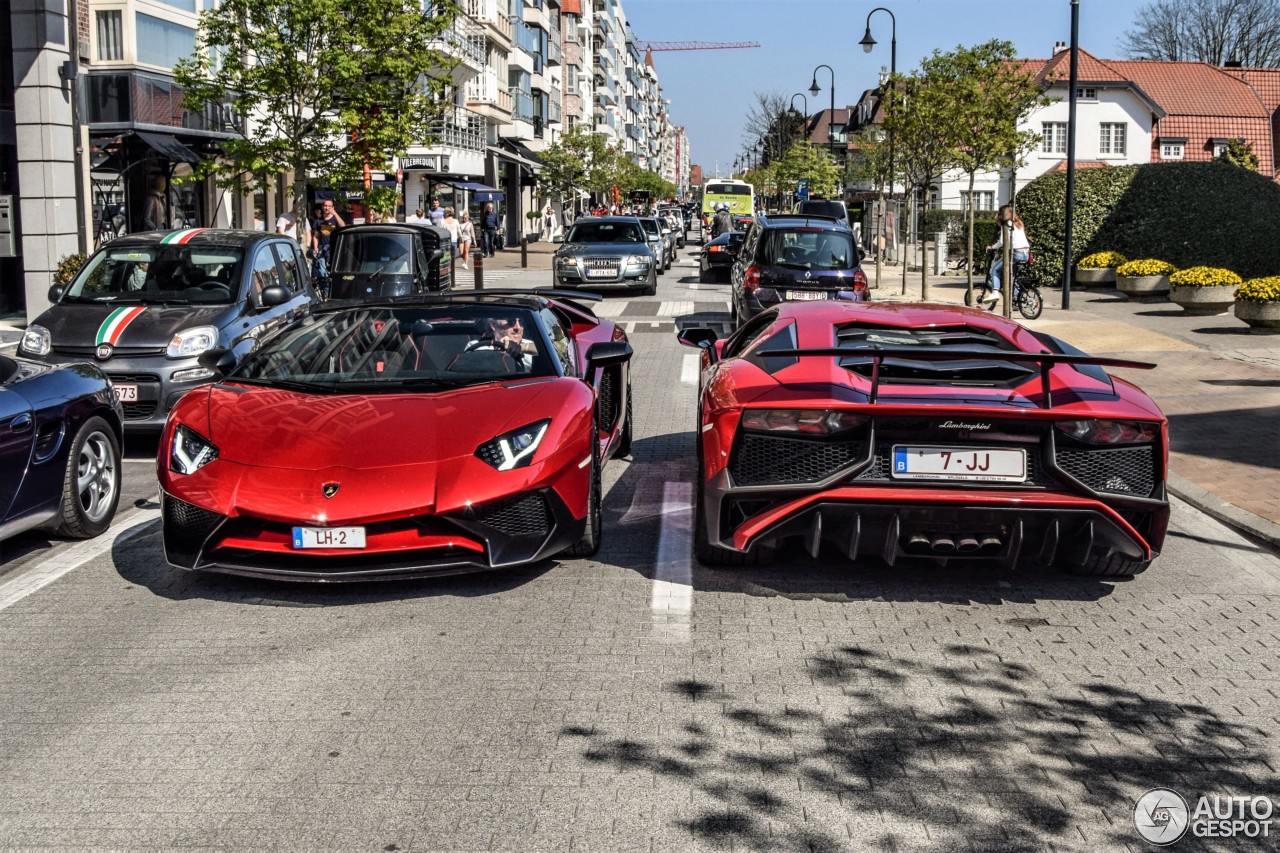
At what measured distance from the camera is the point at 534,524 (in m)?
6.12

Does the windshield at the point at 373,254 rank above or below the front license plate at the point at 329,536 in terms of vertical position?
above

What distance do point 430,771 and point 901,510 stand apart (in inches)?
95.1

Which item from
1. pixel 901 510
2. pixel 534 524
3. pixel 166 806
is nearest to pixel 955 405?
pixel 901 510

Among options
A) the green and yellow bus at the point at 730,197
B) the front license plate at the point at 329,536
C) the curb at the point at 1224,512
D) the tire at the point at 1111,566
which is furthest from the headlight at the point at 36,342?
the green and yellow bus at the point at 730,197

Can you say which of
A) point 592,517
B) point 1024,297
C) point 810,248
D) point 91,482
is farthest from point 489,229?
point 592,517

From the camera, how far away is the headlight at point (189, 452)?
20.4 feet

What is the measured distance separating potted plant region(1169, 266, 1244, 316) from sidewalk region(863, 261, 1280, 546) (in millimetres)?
268

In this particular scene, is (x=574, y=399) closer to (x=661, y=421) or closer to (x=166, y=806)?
(x=166, y=806)

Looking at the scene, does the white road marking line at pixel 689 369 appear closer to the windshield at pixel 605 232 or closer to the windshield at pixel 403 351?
the windshield at pixel 403 351

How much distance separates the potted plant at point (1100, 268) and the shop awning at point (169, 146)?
18094mm

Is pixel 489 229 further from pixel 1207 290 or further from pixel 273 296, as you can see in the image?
pixel 273 296

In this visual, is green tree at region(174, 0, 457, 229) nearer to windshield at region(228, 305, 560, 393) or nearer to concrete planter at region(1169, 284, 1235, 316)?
concrete planter at region(1169, 284, 1235, 316)

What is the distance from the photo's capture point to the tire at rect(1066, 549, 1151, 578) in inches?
249

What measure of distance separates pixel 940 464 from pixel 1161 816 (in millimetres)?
2127
